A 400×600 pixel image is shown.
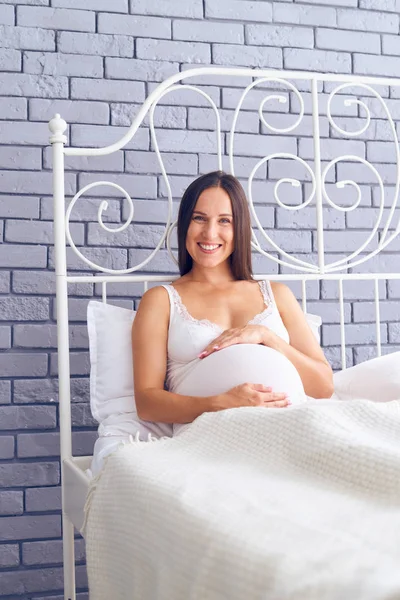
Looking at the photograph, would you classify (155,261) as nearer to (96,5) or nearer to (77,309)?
(77,309)

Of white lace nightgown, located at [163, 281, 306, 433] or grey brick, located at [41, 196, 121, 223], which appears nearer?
white lace nightgown, located at [163, 281, 306, 433]

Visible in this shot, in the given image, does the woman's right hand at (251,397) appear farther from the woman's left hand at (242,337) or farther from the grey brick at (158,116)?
the grey brick at (158,116)

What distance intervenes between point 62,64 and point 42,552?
4.58 ft

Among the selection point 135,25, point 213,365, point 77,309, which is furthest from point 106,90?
point 213,365

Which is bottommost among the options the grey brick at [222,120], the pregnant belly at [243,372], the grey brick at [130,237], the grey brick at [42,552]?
the grey brick at [42,552]

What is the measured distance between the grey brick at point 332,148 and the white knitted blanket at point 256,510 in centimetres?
122

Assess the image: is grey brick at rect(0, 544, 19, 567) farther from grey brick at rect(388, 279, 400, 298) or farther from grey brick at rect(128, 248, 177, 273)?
grey brick at rect(388, 279, 400, 298)

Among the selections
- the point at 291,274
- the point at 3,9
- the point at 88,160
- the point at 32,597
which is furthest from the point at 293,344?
the point at 3,9

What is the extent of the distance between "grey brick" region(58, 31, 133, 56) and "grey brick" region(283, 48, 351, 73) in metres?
0.51

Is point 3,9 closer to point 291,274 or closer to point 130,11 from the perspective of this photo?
point 130,11

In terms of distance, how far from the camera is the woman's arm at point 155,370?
1743 mm

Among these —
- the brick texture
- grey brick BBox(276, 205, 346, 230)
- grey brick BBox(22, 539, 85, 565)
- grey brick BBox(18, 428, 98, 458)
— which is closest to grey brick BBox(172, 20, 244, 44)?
the brick texture

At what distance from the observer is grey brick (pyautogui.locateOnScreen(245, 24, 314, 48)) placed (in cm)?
251

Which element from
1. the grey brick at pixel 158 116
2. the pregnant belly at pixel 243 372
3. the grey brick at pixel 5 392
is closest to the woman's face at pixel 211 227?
the pregnant belly at pixel 243 372
